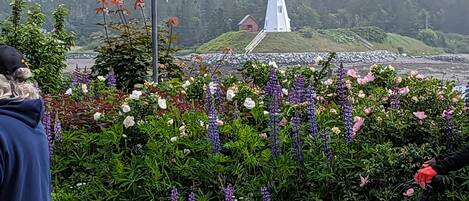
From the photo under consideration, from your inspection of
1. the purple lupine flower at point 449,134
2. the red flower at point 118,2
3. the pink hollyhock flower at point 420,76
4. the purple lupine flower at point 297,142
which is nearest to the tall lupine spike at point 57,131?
the purple lupine flower at point 297,142

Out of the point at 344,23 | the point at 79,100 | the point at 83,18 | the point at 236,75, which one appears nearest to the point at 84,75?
the point at 79,100

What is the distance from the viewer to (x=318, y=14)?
20.8m

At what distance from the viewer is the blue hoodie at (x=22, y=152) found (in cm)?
179

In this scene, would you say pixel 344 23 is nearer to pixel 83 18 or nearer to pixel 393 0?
pixel 393 0

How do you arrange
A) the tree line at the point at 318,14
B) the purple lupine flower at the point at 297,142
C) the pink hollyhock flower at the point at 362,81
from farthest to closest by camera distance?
the tree line at the point at 318,14 → the pink hollyhock flower at the point at 362,81 → the purple lupine flower at the point at 297,142

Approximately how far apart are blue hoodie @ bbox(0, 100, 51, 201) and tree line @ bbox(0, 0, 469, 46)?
15.9 ft

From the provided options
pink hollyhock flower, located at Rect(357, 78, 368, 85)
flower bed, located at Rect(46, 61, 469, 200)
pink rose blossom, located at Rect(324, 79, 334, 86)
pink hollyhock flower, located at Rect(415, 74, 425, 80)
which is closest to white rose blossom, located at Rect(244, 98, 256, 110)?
flower bed, located at Rect(46, 61, 469, 200)

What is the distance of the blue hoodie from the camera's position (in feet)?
5.89

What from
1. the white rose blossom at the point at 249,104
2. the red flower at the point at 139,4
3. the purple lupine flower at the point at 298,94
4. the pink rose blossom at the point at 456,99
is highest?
the red flower at the point at 139,4

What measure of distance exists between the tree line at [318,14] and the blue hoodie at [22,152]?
4841 mm

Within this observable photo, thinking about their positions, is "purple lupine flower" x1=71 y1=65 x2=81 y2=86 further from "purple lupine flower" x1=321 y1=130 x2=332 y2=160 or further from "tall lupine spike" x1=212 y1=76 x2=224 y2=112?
"purple lupine flower" x1=321 y1=130 x2=332 y2=160

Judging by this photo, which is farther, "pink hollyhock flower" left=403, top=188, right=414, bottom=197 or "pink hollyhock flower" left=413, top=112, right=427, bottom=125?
"pink hollyhock flower" left=413, top=112, right=427, bottom=125

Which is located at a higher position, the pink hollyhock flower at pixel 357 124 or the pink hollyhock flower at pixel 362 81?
the pink hollyhock flower at pixel 357 124

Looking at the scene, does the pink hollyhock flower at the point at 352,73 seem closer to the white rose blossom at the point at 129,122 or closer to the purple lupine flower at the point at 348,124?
the purple lupine flower at the point at 348,124
